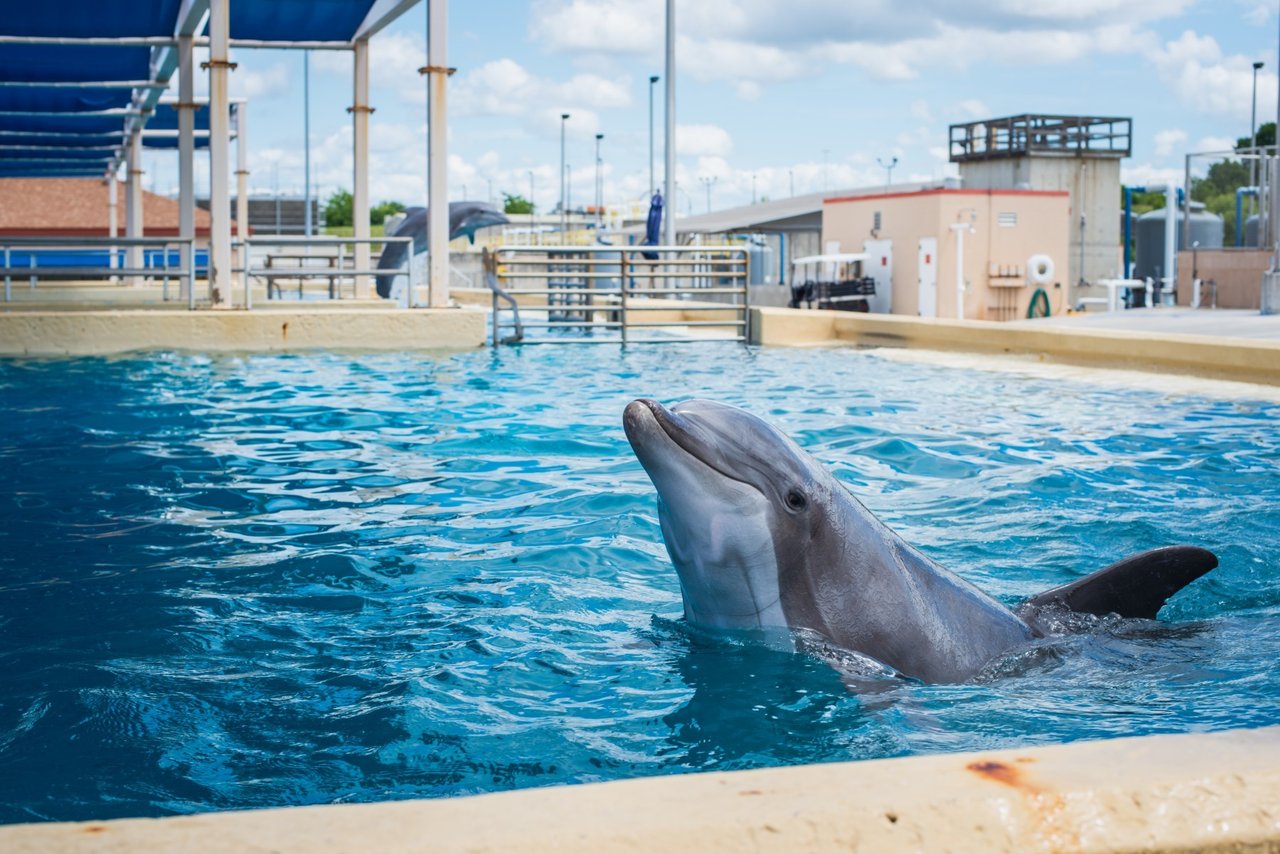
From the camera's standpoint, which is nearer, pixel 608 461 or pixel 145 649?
pixel 145 649

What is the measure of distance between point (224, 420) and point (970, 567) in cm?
562

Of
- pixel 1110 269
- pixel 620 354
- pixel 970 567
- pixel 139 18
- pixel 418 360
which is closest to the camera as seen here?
pixel 970 567

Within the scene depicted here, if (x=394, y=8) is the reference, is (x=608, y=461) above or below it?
below

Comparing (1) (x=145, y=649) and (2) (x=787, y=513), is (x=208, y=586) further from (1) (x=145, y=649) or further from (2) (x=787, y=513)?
(2) (x=787, y=513)

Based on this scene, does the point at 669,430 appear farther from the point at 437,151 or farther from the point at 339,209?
the point at 339,209

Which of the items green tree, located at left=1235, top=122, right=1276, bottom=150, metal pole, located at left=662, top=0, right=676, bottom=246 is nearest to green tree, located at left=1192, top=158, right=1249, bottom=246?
green tree, located at left=1235, top=122, right=1276, bottom=150

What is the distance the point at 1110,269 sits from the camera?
3894cm

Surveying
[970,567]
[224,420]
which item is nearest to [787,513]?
[970,567]

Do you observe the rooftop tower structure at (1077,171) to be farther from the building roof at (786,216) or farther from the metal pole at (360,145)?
the metal pole at (360,145)

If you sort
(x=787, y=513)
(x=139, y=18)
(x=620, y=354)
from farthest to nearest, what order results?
(x=139, y=18) → (x=620, y=354) → (x=787, y=513)

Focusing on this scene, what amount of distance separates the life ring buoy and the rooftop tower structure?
9648 millimetres

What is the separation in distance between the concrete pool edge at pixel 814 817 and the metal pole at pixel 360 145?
17071mm

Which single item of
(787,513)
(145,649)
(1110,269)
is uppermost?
(1110,269)

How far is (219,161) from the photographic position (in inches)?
578
